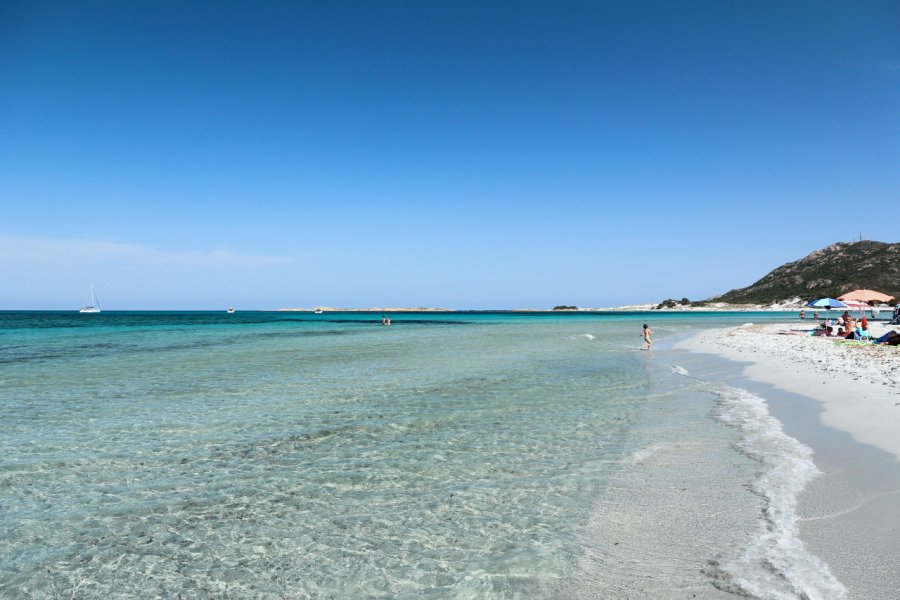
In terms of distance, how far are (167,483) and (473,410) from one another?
7.58 metres

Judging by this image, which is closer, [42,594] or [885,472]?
[42,594]

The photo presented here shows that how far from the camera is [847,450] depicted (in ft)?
29.8

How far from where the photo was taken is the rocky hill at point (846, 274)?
495 feet

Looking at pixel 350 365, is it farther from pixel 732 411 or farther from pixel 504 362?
pixel 732 411

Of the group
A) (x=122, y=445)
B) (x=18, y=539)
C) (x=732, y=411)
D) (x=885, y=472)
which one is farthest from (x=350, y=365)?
(x=885, y=472)

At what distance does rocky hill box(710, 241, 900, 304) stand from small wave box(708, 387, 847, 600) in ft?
547

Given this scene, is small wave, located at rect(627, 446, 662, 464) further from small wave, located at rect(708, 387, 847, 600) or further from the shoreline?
the shoreline

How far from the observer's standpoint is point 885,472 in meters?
7.75

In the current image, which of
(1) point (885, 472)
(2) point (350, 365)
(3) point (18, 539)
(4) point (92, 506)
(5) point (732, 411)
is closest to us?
(3) point (18, 539)

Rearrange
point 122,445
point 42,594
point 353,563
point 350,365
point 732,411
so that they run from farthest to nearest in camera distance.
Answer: point 350,365 < point 732,411 < point 122,445 < point 353,563 < point 42,594

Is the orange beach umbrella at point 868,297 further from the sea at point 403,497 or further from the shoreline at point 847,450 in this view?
the sea at point 403,497

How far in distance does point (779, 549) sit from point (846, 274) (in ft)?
670

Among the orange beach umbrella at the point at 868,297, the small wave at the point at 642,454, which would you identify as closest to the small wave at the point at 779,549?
the small wave at the point at 642,454

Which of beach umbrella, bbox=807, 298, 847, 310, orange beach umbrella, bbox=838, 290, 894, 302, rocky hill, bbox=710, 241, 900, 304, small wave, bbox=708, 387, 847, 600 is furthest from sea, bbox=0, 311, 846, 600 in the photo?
rocky hill, bbox=710, 241, 900, 304
